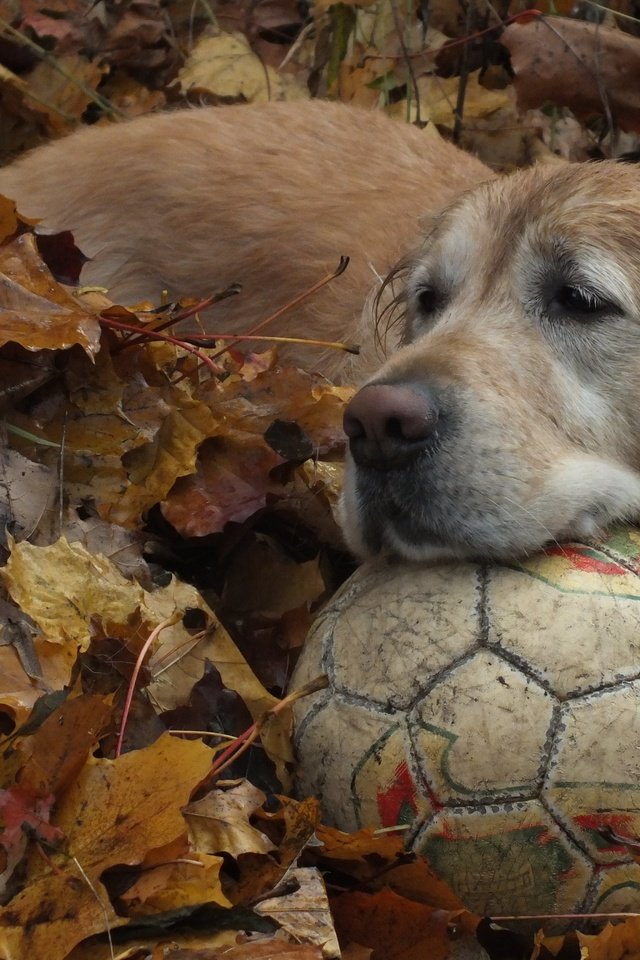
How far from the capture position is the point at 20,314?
297 centimetres

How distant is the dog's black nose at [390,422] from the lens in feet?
8.19

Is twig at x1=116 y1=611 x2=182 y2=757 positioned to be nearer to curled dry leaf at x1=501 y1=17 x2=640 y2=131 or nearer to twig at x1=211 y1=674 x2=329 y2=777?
twig at x1=211 y1=674 x2=329 y2=777

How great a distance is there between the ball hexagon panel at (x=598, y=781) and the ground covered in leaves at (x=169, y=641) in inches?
6.9

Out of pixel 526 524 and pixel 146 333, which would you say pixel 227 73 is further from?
pixel 526 524

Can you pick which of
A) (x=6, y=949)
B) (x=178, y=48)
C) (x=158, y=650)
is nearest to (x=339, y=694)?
(x=158, y=650)

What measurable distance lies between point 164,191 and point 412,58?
2234 mm

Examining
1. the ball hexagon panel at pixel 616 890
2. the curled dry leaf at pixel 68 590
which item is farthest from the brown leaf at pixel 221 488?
the ball hexagon panel at pixel 616 890

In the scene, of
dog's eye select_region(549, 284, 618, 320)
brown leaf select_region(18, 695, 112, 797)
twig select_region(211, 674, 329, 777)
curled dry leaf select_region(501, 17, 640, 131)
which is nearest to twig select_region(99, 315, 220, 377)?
dog's eye select_region(549, 284, 618, 320)

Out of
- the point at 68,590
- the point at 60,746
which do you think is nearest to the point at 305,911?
the point at 60,746

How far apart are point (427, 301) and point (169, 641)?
139cm

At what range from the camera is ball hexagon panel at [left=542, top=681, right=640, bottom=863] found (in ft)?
7.00

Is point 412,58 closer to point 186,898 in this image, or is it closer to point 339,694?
point 339,694

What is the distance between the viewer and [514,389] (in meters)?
2.77

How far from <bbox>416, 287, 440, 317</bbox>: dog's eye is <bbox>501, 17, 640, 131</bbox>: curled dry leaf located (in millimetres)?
2126
